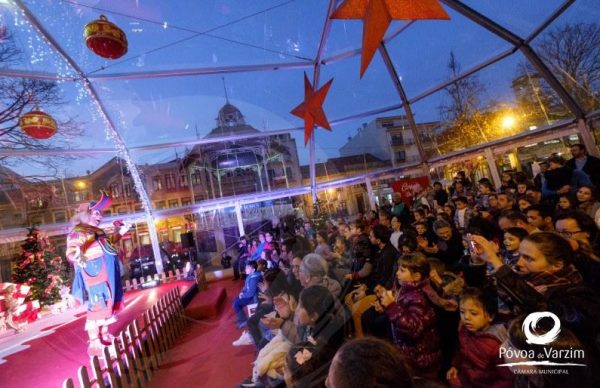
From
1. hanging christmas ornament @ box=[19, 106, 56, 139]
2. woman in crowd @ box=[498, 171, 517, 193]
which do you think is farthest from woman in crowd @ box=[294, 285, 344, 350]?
hanging christmas ornament @ box=[19, 106, 56, 139]

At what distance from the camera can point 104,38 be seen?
3.78 meters

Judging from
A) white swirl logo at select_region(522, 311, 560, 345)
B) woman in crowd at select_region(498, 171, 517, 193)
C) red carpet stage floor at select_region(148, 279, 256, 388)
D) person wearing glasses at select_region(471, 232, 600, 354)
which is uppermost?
woman in crowd at select_region(498, 171, 517, 193)

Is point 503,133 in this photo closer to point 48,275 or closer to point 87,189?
point 48,275

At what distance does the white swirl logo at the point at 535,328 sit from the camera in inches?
49.6

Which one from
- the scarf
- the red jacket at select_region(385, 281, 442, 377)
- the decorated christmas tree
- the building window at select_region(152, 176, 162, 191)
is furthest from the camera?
the building window at select_region(152, 176, 162, 191)

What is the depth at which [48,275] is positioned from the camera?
9.01 m

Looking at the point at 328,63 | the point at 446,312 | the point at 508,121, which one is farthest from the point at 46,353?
the point at 508,121

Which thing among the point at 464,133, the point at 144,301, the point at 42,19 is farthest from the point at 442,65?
the point at 144,301

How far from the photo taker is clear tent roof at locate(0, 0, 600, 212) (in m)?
5.39

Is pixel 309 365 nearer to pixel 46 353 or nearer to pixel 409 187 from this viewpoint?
pixel 46 353

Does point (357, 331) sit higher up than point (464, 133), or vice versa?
point (464, 133)

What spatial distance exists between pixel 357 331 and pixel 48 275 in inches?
397

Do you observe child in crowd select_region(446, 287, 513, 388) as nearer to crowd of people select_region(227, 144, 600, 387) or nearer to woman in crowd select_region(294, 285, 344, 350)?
crowd of people select_region(227, 144, 600, 387)

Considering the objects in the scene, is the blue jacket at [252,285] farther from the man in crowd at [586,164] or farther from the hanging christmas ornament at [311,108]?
the man in crowd at [586,164]
